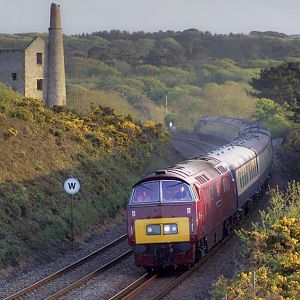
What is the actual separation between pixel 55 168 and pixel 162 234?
12.3 metres

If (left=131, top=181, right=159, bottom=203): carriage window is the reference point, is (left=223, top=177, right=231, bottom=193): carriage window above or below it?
below

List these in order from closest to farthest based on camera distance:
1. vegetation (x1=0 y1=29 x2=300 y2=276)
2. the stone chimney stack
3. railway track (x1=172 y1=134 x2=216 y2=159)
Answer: vegetation (x1=0 y1=29 x2=300 y2=276)
the stone chimney stack
railway track (x1=172 y1=134 x2=216 y2=159)

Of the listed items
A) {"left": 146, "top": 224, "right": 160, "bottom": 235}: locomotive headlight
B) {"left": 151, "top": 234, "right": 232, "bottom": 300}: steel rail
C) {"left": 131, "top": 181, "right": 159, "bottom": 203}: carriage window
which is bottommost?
{"left": 151, "top": 234, "right": 232, "bottom": 300}: steel rail

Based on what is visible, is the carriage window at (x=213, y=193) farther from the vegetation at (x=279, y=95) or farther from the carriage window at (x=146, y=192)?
the vegetation at (x=279, y=95)

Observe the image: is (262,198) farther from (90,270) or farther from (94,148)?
(90,270)

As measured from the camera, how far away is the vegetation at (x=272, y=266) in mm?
14523

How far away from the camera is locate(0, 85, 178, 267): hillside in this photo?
2445cm

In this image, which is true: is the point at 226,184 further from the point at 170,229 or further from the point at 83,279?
the point at 83,279

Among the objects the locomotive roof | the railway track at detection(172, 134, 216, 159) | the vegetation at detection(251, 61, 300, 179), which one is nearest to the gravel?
the locomotive roof

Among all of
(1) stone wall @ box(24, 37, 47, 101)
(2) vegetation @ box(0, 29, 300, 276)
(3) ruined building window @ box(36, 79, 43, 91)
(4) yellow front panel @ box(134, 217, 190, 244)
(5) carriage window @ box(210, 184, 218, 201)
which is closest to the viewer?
(4) yellow front panel @ box(134, 217, 190, 244)

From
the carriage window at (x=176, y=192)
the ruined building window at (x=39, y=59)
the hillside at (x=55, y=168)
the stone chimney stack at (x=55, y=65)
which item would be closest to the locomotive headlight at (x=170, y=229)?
the carriage window at (x=176, y=192)

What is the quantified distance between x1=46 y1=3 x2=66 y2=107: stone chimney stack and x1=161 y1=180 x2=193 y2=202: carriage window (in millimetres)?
31849

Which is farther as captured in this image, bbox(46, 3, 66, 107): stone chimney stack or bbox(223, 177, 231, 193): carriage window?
bbox(46, 3, 66, 107): stone chimney stack

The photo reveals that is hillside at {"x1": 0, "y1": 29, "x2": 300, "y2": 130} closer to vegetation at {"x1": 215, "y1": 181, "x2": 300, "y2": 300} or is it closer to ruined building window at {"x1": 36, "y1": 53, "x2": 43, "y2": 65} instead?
ruined building window at {"x1": 36, "y1": 53, "x2": 43, "y2": 65}
